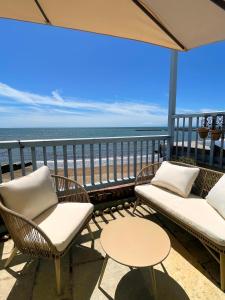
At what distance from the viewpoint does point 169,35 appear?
1.91 meters

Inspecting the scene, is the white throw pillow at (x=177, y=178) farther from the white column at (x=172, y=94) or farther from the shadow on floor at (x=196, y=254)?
the white column at (x=172, y=94)

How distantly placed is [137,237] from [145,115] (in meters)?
33.0

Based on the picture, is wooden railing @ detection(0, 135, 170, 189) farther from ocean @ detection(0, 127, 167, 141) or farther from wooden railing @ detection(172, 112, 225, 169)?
ocean @ detection(0, 127, 167, 141)

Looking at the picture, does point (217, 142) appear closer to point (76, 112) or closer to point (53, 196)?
point (53, 196)

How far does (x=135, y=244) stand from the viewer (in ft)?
5.04

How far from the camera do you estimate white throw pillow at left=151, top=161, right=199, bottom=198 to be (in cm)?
252

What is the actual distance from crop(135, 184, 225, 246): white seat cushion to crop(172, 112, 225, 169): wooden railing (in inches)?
46.2

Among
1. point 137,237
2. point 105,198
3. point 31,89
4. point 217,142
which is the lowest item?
point 105,198

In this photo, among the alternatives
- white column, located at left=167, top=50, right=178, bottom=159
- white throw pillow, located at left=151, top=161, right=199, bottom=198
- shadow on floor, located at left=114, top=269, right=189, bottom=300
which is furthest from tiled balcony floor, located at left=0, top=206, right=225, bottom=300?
white column, located at left=167, top=50, right=178, bottom=159

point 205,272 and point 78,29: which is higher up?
point 78,29

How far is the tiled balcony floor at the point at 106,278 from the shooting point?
1566mm

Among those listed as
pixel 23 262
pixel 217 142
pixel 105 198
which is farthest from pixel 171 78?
pixel 23 262

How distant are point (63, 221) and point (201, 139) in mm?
2961

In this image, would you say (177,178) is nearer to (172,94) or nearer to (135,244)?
(135,244)
